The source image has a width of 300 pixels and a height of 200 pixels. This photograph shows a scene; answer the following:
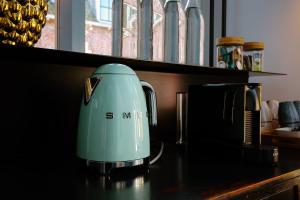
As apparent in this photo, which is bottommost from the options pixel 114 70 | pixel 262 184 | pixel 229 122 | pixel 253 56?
pixel 262 184

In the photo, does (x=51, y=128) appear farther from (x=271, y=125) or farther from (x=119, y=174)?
(x=271, y=125)

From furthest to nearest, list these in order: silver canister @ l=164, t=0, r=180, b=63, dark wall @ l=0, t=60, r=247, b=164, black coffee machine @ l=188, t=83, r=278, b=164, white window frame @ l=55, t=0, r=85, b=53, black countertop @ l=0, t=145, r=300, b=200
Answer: white window frame @ l=55, t=0, r=85, b=53, silver canister @ l=164, t=0, r=180, b=63, black coffee machine @ l=188, t=83, r=278, b=164, dark wall @ l=0, t=60, r=247, b=164, black countertop @ l=0, t=145, r=300, b=200

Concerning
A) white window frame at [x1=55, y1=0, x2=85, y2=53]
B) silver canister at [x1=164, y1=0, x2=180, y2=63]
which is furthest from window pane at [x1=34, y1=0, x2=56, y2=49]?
silver canister at [x1=164, y1=0, x2=180, y2=63]

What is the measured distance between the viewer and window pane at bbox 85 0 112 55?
52.6 inches

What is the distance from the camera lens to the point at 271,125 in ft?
5.41

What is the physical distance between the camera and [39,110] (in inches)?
37.9

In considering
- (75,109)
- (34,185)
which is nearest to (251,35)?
(75,109)

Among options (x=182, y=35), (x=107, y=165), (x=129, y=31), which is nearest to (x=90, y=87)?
(x=107, y=165)

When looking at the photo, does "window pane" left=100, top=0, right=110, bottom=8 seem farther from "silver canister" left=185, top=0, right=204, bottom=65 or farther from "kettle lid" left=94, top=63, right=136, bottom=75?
"kettle lid" left=94, top=63, right=136, bottom=75

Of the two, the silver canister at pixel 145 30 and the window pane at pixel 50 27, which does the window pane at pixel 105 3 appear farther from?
the silver canister at pixel 145 30

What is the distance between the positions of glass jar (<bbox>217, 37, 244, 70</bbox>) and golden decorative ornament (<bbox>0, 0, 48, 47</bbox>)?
2.40 ft

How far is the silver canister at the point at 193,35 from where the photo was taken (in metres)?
1.22

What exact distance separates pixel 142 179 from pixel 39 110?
0.37m

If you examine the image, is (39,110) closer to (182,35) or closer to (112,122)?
(112,122)
